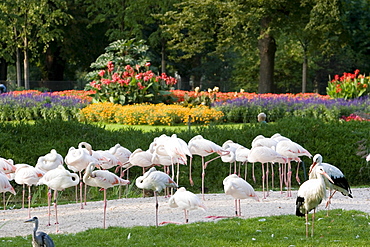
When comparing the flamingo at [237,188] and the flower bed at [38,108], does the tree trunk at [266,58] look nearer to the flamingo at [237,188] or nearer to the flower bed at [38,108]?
the flower bed at [38,108]

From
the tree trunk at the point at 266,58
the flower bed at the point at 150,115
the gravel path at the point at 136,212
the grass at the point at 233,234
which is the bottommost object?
the gravel path at the point at 136,212

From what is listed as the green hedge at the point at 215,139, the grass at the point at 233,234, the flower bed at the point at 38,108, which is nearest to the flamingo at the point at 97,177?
the grass at the point at 233,234

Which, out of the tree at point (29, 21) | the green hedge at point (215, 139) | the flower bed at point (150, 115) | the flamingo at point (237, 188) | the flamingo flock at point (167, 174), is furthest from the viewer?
the tree at point (29, 21)

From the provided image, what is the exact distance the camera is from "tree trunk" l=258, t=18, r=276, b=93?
102ft

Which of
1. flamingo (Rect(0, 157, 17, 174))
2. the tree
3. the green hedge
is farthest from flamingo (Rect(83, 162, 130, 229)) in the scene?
the tree

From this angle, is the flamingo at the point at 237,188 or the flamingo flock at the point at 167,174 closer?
A: the flamingo flock at the point at 167,174

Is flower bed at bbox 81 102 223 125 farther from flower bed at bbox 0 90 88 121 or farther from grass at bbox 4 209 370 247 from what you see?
grass at bbox 4 209 370 247

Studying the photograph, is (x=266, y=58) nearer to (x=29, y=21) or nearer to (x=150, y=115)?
(x=150, y=115)

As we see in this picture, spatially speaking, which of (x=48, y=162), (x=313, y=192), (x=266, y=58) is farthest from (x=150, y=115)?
(x=313, y=192)

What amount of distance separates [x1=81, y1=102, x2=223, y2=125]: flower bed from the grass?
11829mm

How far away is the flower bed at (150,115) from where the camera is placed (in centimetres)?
2047

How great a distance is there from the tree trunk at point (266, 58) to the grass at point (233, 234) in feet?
75.4

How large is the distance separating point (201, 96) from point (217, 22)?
8.30 meters

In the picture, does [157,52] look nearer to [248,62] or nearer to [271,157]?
[248,62]
